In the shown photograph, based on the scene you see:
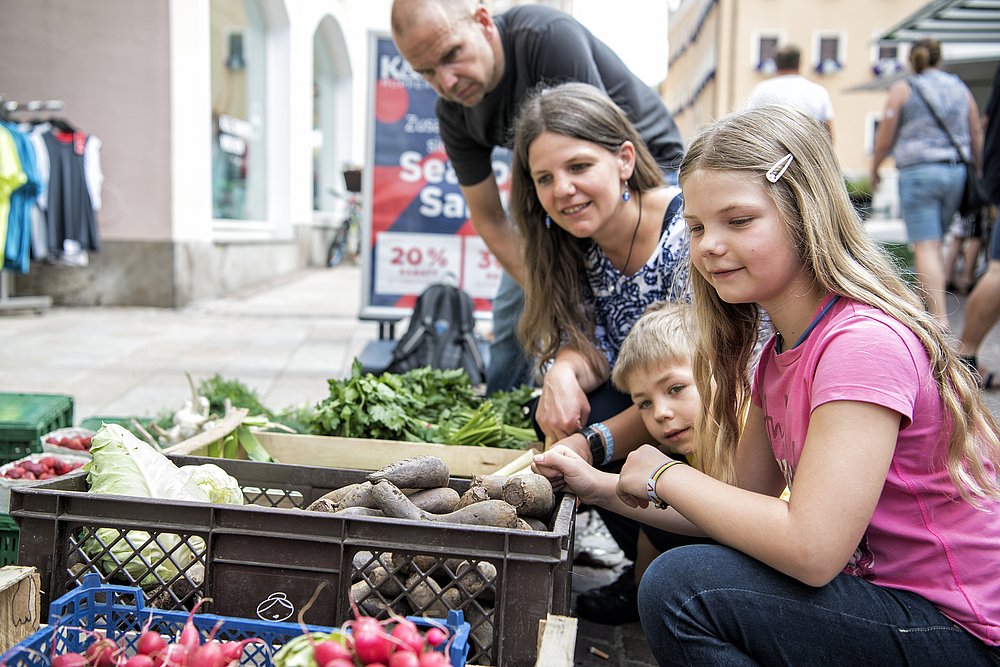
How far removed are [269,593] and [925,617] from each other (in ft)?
4.22

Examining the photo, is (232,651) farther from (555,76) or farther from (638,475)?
(555,76)

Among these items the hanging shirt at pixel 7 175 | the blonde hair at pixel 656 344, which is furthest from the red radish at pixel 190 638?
the hanging shirt at pixel 7 175

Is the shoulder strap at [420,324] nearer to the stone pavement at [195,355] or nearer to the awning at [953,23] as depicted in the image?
the stone pavement at [195,355]

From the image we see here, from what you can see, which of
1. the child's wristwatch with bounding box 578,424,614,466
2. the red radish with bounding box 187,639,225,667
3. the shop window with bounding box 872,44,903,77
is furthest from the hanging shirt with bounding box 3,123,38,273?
the shop window with bounding box 872,44,903,77

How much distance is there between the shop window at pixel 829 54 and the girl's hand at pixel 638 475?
40855mm

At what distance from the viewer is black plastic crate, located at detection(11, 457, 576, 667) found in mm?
1754

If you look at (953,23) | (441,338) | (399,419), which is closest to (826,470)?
(399,419)

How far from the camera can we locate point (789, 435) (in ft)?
6.26

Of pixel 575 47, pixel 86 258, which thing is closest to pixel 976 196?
pixel 575 47

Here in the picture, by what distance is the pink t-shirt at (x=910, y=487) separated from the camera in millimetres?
1672

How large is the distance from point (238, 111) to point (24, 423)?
11.5 m

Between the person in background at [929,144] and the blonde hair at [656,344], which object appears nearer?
the blonde hair at [656,344]

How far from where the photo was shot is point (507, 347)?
4.73 m

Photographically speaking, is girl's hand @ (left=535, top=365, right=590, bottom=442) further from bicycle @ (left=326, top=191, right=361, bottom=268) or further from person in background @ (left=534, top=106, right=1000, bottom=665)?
bicycle @ (left=326, top=191, right=361, bottom=268)
